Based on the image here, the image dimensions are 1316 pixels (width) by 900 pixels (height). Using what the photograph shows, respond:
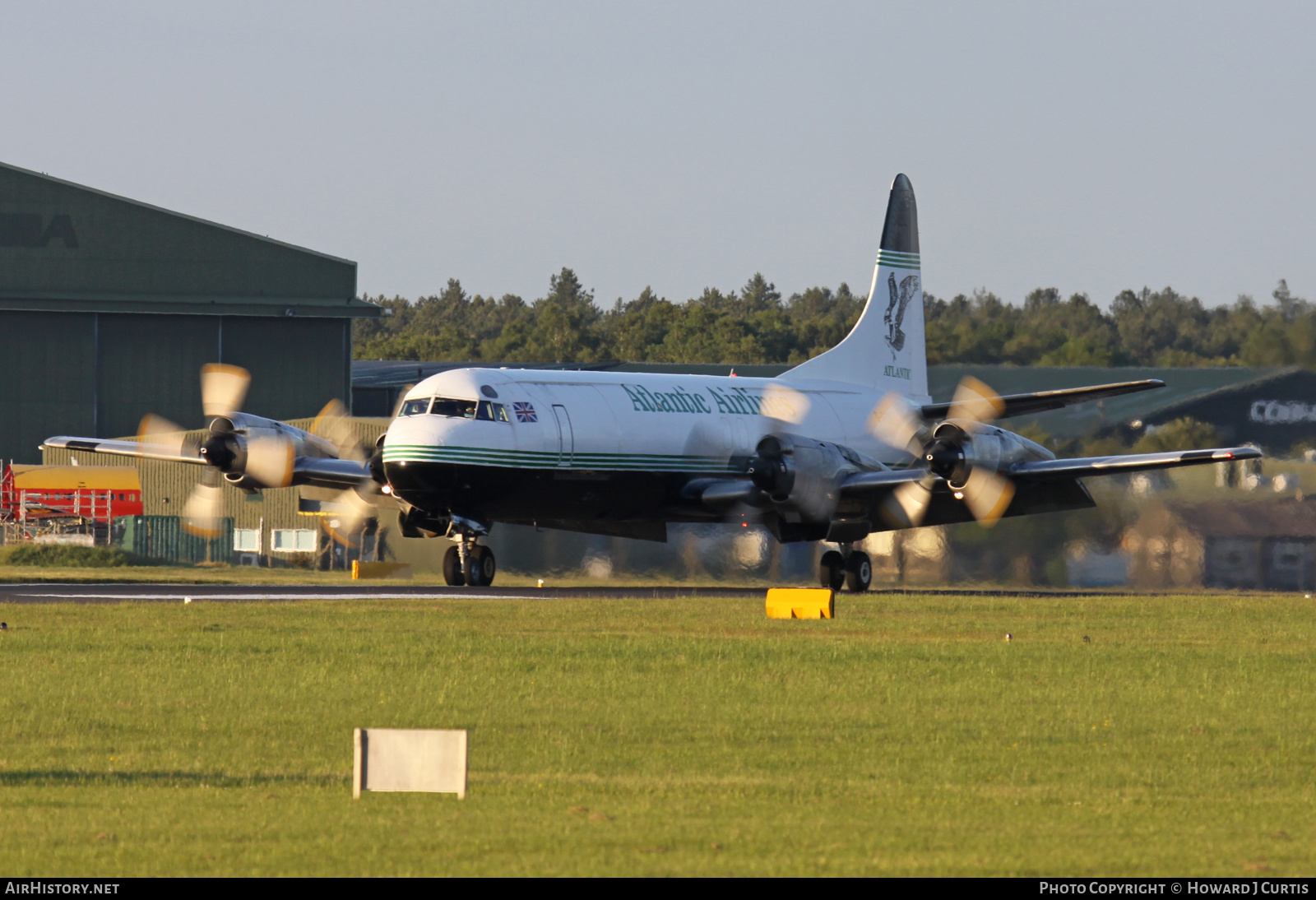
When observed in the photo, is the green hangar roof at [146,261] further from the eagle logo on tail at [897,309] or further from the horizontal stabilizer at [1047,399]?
the horizontal stabilizer at [1047,399]

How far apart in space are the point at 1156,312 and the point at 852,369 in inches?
2580

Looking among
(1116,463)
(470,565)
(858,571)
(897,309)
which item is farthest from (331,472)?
(1116,463)

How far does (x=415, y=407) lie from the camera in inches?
1334

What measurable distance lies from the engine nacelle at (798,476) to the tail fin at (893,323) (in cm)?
912

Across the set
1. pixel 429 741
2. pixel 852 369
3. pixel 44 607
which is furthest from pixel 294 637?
pixel 852 369

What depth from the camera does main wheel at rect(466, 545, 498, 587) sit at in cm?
3612

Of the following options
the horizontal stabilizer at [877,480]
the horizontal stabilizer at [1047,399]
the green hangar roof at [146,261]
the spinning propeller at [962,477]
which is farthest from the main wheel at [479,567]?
the green hangar roof at [146,261]

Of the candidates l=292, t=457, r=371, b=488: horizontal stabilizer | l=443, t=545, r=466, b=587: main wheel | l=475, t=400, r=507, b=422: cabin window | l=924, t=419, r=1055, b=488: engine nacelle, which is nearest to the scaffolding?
l=292, t=457, r=371, b=488: horizontal stabilizer

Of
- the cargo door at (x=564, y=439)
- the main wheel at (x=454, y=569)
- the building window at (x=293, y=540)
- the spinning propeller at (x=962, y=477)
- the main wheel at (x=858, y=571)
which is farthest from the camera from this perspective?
the building window at (x=293, y=540)

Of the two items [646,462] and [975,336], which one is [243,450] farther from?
[975,336]

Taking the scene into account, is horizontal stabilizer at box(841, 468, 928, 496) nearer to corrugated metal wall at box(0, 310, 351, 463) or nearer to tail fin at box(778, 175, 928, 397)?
tail fin at box(778, 175, 928, 397)

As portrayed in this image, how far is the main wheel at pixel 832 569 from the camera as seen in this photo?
37.5 meters
